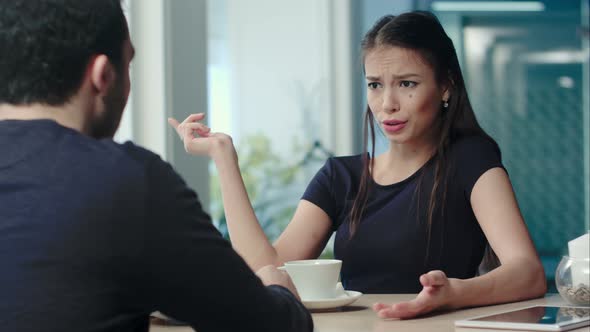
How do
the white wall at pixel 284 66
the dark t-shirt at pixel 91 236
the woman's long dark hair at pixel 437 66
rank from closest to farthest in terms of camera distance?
1. the dark t-shirt at pixel 91 236
2. the woman's long dark hair at pixel 437 66
3. the white wall at pixel 284 66

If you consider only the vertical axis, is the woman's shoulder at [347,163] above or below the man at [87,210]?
below

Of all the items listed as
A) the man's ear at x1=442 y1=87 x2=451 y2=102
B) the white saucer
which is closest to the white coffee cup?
the white saucer

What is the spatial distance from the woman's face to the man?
118 centimetres

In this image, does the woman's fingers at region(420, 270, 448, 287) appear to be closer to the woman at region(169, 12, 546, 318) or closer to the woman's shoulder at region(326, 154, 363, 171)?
the woman at region(169, 12, 546, 318)

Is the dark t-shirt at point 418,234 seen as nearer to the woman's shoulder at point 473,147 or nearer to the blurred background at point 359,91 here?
the woman's shoulder at point 473,147

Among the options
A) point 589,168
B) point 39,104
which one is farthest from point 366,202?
point 589,168

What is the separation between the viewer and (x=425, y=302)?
1.47m

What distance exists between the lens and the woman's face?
213 centimetres

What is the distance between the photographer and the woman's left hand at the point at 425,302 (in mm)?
1440

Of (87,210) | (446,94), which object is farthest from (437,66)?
(87,210)

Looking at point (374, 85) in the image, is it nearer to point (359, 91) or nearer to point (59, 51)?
point (59, 51)

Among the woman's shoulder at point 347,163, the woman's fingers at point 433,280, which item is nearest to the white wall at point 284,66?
the woman's shoulder at point 347,163

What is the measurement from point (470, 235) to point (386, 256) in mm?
218

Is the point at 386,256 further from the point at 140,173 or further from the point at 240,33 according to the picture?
the point at 240,33
